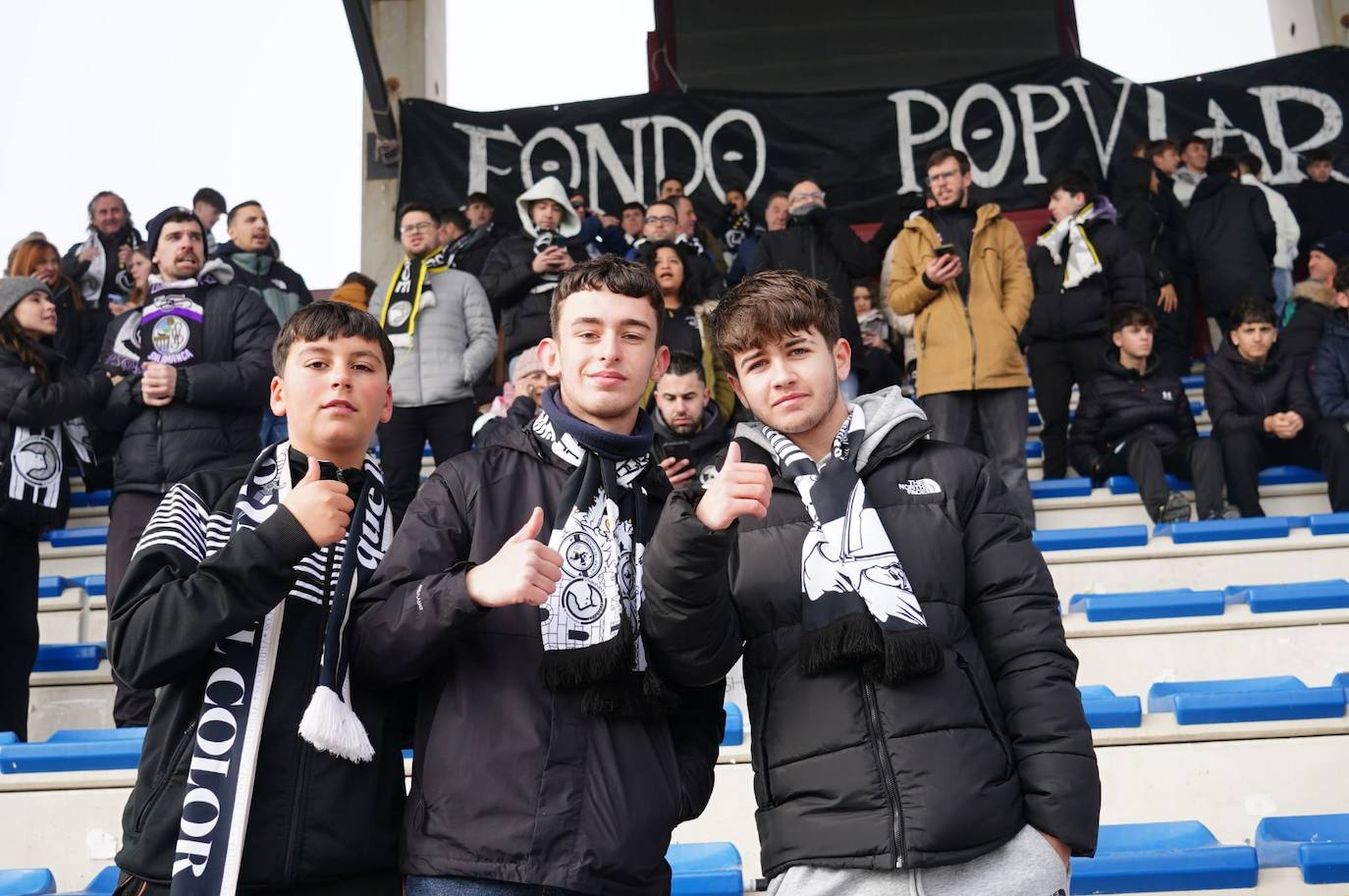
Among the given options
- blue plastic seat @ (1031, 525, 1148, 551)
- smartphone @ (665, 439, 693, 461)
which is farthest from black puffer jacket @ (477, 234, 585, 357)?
blue plastic seat @ (1031, 525, 1148, 551)

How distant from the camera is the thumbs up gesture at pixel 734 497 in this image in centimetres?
161

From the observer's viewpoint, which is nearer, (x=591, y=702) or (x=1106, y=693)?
(x=591, y=702)

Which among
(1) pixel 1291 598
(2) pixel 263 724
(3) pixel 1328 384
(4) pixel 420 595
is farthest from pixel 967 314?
(2) pixel 263 724

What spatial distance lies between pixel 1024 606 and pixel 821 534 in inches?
12.5

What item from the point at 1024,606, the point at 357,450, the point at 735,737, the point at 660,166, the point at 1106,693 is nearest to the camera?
the point at 1024,606

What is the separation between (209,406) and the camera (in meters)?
4.02

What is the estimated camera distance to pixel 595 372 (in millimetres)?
1930

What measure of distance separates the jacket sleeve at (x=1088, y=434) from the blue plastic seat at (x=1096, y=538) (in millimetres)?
938

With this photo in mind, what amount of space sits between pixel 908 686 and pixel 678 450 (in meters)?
2.90

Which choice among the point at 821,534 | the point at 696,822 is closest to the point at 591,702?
the point at 821,534

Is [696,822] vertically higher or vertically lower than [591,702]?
lower

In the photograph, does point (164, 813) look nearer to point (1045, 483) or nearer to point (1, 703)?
point (1, 703)

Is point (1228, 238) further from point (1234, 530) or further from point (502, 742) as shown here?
Result: point (502, 742)

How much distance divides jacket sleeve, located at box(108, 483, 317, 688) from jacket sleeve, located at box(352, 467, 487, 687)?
0.44ft
